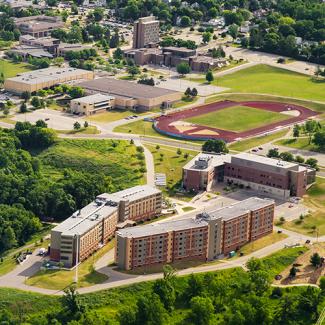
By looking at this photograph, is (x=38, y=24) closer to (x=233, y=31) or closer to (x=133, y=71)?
(x=233, y=31)

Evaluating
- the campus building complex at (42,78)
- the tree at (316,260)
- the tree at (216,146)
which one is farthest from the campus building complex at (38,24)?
the tree at (316,260)

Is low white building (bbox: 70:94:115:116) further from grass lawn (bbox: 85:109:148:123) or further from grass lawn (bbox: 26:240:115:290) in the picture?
grass lawn (bbox: 26:240:115:290)

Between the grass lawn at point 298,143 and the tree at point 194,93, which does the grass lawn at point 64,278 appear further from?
the tree at point 194,93

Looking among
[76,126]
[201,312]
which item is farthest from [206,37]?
[201,312]

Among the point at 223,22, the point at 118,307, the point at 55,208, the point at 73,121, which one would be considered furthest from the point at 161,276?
the point at 223,22

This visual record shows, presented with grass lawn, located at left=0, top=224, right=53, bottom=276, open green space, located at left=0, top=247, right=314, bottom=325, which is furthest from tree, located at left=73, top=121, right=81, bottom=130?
open green space, located at left=0, top=247, right=314, bottom=325
